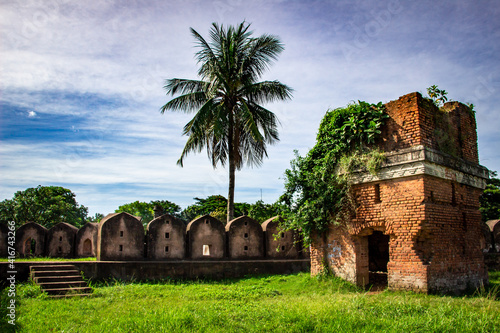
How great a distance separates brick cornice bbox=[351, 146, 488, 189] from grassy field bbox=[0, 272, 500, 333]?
102 inches

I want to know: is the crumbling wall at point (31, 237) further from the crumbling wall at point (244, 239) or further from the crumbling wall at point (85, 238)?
the crumbling wall at point (244, 239)

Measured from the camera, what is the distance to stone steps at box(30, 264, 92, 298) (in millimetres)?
8227

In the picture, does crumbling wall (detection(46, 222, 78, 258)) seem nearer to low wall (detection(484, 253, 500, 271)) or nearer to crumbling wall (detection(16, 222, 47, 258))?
crumbling wall (detection(16, 222, 47, 258))

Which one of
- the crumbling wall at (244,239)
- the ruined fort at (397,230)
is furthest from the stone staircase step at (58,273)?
the crumbling wall at (244,239)

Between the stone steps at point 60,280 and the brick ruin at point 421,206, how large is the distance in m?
5.91

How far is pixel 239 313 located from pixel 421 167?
16.1ft

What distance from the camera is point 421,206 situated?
8.35 m

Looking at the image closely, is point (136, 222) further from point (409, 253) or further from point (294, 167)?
point (409, 253)

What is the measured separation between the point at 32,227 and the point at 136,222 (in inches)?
157

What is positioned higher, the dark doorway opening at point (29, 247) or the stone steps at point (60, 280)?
the dark doorway opening at point (29, 247)

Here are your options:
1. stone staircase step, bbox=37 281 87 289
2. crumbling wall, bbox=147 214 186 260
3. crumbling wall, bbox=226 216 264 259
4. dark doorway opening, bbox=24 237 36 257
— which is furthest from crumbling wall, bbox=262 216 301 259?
dark doorway opening, bbox=24 237 36 257

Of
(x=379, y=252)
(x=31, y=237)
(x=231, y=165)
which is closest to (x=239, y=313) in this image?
(x=379, y=252)

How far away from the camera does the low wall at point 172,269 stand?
9.52 m

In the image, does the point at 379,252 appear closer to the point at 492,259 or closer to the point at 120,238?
the point at 492,259
